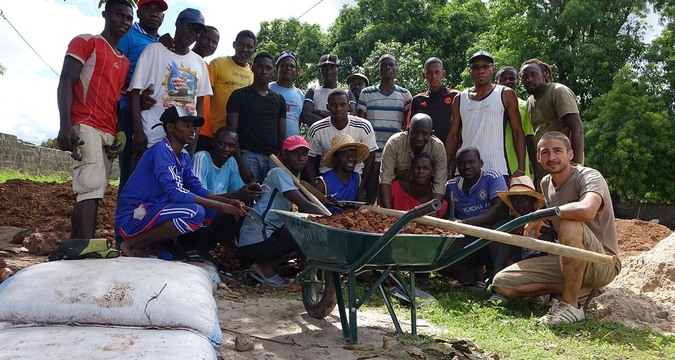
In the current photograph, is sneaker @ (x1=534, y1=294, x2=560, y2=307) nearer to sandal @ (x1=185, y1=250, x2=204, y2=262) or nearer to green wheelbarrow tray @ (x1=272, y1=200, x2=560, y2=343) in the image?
green wheelbarrow tray @ (x1=272, y1=200, x2=560, y2=343)

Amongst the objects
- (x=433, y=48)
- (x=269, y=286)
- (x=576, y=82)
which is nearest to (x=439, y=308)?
(x=269, y=286)

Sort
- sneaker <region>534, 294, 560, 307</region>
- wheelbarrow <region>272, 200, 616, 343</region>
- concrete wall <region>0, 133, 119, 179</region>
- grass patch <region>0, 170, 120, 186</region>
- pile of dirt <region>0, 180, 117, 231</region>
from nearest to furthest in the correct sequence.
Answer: wheelbarrow <region>272, 200, 616, 343</region> → sneaker <region>534, 294, 560, 307</region> → pile of dirt <region>0, 180, 117, 231</region> → grass patch <region>0, 170, 120, 186</region> → concrete wall <region>0, 133, 119, 179</region>

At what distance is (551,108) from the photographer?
5.63 meters

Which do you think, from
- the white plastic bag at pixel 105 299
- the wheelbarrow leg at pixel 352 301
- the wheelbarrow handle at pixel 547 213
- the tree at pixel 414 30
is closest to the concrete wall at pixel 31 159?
the tree at pixel 414 30

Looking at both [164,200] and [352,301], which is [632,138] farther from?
[352,301]

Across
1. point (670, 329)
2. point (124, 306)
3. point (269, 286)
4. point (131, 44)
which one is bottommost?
point (670, 329)

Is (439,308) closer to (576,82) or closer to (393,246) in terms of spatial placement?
(393,246)

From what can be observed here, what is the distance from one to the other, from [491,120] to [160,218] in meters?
3.06

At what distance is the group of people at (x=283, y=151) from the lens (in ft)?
→ 14.4

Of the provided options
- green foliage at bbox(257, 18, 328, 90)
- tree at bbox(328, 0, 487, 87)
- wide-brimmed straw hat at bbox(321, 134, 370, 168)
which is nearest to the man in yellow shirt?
wide-brimmed straw hat at bbox(321, 134, 370, 168)

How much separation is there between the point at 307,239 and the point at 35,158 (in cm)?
1536

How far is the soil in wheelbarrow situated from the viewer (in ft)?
11.6

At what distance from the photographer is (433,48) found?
21250 millimetres

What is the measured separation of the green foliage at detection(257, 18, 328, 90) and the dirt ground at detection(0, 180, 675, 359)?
1390 centimetres
